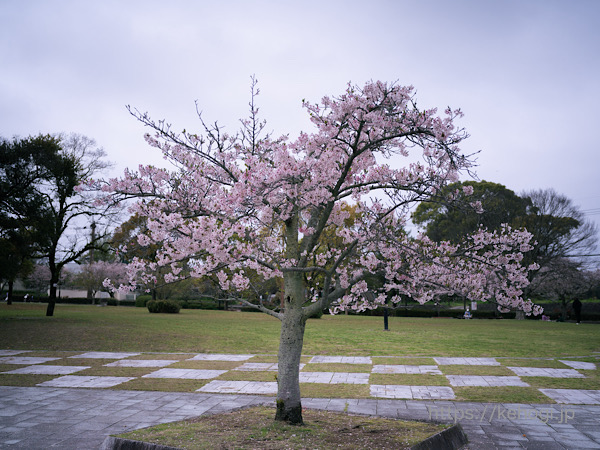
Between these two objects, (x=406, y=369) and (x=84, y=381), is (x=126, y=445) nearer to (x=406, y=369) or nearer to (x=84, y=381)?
(x=84, y=381)

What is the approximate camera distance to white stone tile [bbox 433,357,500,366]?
11.1 metres

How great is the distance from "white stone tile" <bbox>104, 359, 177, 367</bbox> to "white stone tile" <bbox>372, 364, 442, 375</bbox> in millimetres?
5335

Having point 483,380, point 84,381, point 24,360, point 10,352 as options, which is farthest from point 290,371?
point 10,352

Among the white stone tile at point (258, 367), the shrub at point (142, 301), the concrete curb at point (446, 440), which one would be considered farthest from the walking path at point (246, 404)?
the shrub at point (142, 301)

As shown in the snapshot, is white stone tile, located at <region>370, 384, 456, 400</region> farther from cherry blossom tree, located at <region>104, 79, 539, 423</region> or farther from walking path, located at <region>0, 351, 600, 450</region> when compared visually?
cherry blossom tree, located at <region>104, 79, 539, 423</region>

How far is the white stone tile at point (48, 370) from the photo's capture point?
9.77 meters

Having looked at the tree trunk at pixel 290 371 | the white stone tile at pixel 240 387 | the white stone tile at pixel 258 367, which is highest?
the tree trunk at pixel 290 371

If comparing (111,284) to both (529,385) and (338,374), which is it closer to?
(338,374)

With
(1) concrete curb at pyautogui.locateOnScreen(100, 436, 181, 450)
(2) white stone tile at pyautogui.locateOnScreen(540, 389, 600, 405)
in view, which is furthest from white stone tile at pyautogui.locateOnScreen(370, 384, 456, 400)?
(1) concrete curb at pyautogui.locateOnScreen(100, 436, 181, 450)

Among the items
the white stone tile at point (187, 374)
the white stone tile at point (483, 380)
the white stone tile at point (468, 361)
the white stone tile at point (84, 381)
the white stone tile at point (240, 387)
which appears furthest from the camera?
the white stone tile at point (468, 361)

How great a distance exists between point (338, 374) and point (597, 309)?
39906mm

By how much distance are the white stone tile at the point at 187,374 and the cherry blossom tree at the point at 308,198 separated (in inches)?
141

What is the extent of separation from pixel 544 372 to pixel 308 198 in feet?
26.0

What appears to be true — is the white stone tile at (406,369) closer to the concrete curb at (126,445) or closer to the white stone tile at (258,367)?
the white stone tile at (258,367)
